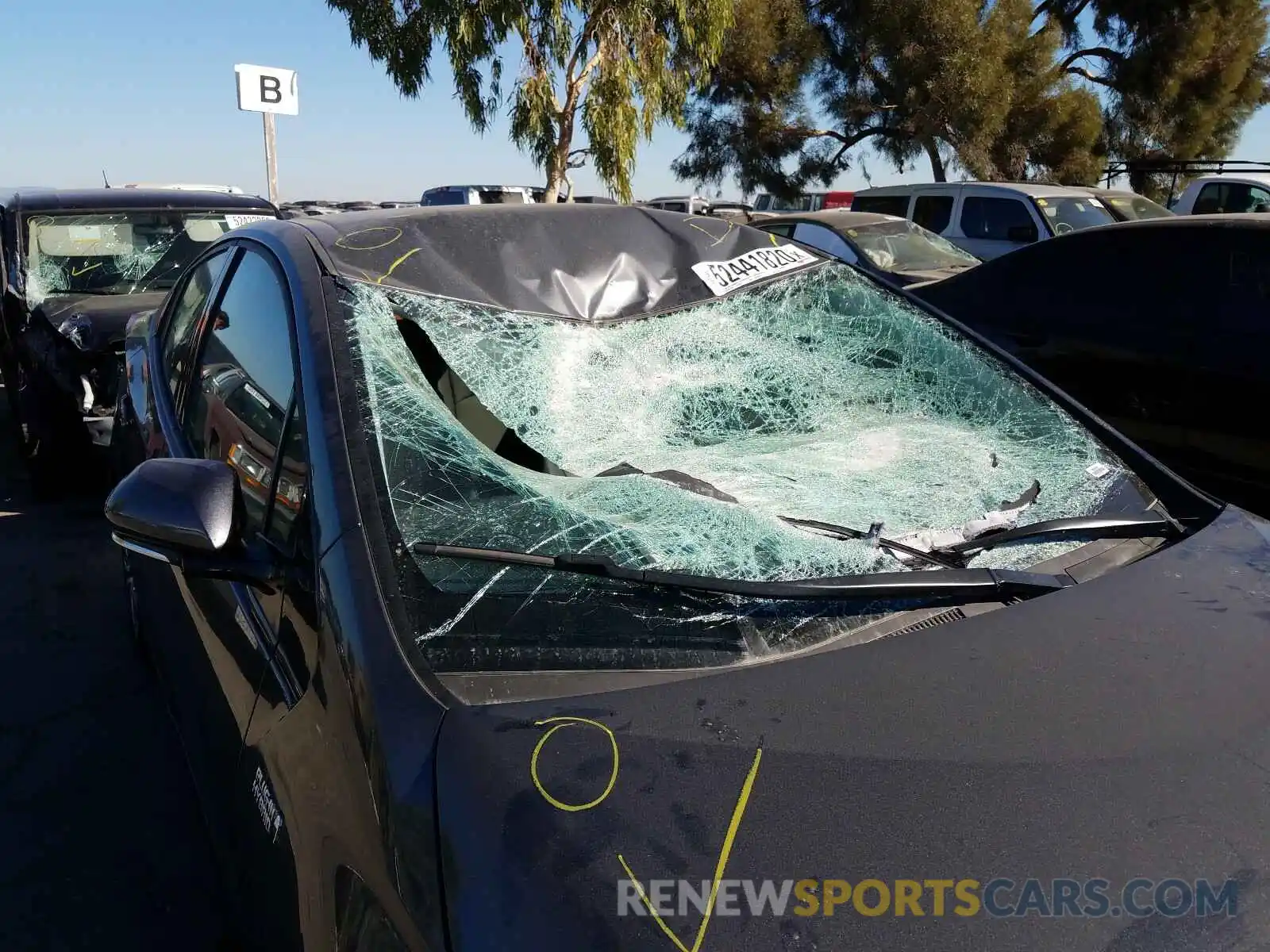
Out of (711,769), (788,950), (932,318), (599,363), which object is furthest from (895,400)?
(788,950)

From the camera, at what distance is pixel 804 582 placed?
149cm

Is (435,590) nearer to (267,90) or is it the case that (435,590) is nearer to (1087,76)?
(267,90)

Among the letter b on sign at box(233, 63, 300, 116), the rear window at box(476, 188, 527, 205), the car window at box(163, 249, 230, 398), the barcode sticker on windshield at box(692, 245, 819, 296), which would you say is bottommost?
the car window at box(163, 249, 230, 398)

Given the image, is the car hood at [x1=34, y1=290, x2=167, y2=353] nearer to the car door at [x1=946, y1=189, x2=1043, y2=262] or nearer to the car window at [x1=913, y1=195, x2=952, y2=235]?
the car door at [x1=946, y1=189, x2=1043, y2=262]

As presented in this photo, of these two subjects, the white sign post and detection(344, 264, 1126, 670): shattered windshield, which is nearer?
detection(344, 264, 1126, 670): shattered windshield

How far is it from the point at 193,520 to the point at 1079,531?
1.54m

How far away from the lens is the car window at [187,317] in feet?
8.73

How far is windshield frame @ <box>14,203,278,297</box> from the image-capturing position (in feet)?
17.9

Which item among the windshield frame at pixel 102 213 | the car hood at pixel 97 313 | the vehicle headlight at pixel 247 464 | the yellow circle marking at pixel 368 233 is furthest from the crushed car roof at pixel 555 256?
the windshield frame at pixel 102 213

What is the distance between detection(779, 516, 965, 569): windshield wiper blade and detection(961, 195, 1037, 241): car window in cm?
987

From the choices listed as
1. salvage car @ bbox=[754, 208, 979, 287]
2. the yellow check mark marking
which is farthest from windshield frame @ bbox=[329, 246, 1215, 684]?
salvage car @ bbox=[754, 208, 979, 287]

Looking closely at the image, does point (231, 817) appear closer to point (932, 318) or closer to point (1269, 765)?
point (1269, 765)

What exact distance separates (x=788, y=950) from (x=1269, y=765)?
0.71m

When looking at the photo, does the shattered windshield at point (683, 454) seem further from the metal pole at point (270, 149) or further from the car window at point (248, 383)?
the metal pole at point (270, 149)
